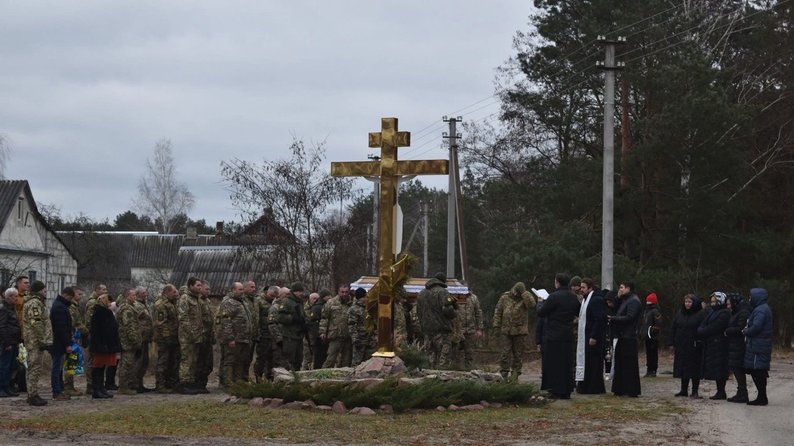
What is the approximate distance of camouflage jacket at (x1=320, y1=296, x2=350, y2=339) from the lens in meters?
20.3

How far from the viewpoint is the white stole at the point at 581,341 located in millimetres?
18438

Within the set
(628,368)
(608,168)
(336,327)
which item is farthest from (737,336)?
(608,168)

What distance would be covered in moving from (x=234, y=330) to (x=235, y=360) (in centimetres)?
64

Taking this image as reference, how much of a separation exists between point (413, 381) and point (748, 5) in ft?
91.6

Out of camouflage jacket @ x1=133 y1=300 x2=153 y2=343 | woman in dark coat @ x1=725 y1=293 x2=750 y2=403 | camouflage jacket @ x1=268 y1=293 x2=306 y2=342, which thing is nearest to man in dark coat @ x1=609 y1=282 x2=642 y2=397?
woman in dark coat @ x1=725 y1=293 x2=750 y2=403

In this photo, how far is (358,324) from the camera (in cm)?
1988

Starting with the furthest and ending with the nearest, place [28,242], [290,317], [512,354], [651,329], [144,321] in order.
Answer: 1. [28,242]
2. [651,329]
3. [290,317]
4. [512,354]
5. [144,321]

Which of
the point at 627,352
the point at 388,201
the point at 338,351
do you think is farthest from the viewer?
the point at 338,351

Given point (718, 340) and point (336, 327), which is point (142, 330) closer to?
point (336, 327)

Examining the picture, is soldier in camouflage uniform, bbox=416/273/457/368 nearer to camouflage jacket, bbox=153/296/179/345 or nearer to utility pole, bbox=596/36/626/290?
camouflage jacket, bbox=153/296/179/345

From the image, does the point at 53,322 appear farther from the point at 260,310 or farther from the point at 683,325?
the point at 683,325

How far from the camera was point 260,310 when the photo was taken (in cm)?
2017

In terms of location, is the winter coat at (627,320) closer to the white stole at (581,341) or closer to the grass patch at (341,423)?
the white stole at (581,341)

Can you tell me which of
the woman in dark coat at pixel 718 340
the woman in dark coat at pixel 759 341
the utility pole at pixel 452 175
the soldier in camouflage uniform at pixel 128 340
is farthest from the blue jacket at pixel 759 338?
the utility pole at pixel 452 175
